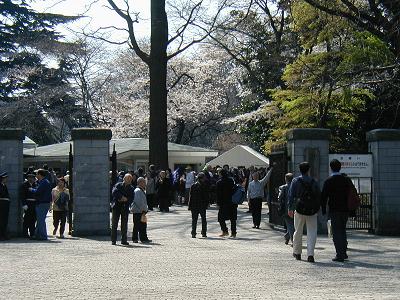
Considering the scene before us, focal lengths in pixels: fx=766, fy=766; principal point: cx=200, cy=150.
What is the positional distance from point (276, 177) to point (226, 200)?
8.12 ft

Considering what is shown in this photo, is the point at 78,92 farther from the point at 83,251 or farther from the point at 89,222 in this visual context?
the point at 83,251

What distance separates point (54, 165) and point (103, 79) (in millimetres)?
16750

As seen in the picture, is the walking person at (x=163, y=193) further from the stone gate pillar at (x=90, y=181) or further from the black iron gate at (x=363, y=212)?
the black iron gate at (x=363, y=212)

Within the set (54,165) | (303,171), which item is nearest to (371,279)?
(303,171)

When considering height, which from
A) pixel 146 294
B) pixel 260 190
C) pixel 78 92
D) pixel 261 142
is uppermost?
pixel 78 92

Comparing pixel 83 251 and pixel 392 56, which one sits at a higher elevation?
pixel 392 56

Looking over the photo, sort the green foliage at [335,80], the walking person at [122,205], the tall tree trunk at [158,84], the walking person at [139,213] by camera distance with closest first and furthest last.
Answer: the walking person at [122,205], the walking person at [139,213], the green foliage at [335,80], the tall tree trunk at [158,84]

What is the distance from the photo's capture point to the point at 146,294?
10.1 meters

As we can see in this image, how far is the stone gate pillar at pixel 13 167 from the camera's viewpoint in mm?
19172

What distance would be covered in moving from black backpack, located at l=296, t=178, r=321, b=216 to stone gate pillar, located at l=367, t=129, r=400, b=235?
6.84 m

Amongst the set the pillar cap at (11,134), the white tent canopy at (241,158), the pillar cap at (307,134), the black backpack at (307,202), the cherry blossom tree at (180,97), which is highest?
the cherry blossom tree at (180,97)

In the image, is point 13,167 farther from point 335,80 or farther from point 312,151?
point 335,80

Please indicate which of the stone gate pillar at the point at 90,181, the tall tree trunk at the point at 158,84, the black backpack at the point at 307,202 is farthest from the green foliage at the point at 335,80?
the black backpack at the point at 307,202

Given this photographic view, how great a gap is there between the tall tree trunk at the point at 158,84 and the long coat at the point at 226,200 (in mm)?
13110
